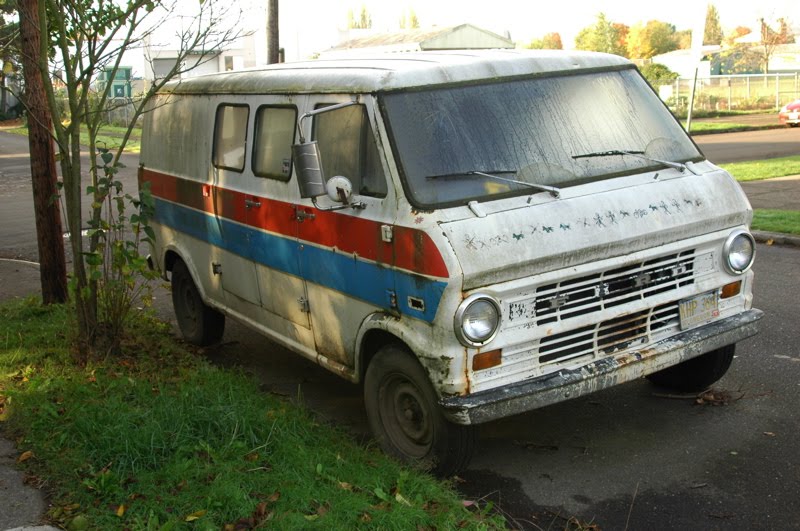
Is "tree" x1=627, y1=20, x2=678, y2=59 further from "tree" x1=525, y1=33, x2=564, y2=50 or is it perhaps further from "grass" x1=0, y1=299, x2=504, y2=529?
"grass" x1=0, y1=299, x2=504, y2=529

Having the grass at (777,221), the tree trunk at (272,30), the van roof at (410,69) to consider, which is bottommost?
the grass at (777,221)

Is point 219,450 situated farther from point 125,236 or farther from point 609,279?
point 125,236

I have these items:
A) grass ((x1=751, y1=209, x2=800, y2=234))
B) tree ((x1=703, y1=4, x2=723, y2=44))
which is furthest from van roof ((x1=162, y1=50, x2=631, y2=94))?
tree ((x1=703, y1=4, x2=723, y2=44))

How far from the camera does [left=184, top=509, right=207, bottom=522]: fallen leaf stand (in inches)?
178

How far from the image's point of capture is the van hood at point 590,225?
Answer: 4.90m

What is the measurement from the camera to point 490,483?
535 centimetres

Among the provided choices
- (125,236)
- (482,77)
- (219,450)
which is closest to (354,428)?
(219,450)

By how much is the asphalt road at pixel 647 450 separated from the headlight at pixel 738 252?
96 centimetres

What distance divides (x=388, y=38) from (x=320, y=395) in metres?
43.1

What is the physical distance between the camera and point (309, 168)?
17.3 feet

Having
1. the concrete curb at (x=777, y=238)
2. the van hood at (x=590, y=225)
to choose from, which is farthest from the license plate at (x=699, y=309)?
the concrete curb at (x=777, y=238)

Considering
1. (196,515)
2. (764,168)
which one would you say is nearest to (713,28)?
(764,168)

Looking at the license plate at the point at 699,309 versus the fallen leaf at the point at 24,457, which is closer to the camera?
the fallen leaf at the point at 24,457

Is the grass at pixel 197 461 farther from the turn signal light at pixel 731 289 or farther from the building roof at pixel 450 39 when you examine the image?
the building roof at pixel 450 39
